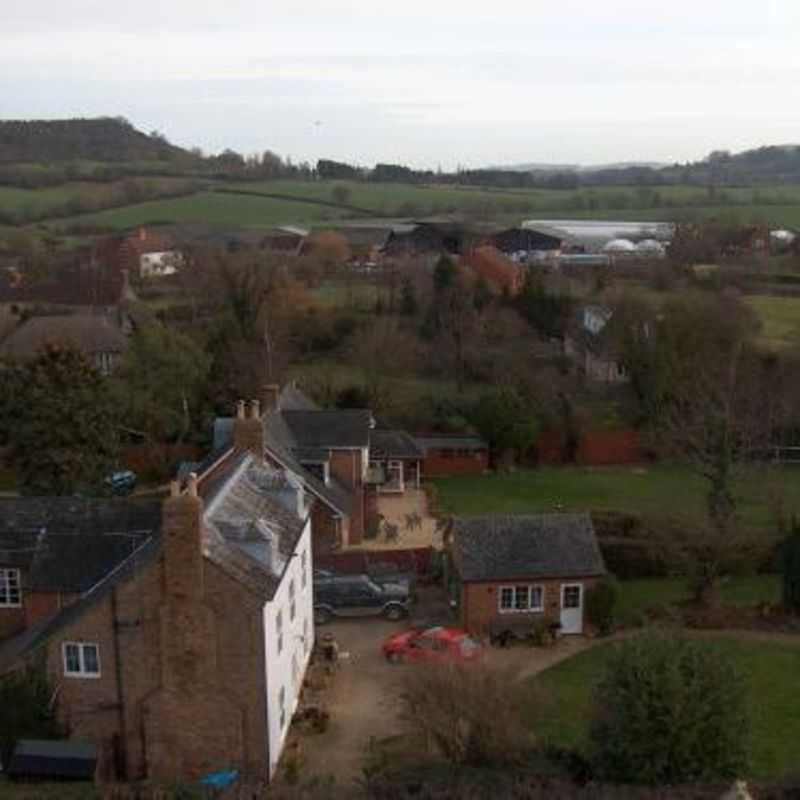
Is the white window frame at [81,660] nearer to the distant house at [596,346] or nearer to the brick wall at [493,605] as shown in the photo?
the brick wall at [493,605]

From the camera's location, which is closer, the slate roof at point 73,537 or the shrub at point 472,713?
the shrub at point 472,713

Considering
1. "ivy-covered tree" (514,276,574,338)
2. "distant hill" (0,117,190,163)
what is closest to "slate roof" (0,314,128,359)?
"ivy-covered tree" (514,276,574,338)

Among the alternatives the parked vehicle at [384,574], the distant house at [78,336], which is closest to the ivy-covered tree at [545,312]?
the distant house at [78,336]

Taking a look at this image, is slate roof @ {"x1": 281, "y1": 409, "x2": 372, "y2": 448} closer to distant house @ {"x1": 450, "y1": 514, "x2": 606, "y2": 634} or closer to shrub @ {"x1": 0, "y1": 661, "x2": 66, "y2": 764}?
distant house @ {"x1": 450, "y1": 514, "x2": 606, "y2": 634}

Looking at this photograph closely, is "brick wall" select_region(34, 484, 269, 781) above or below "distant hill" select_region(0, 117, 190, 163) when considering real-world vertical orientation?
below

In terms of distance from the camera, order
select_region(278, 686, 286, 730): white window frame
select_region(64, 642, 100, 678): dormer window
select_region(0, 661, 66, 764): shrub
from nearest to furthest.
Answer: select_region(0, 661, 66, 764): shrub → select_region(64, 642, 100, 678): dormer window → select_region(278, 686, 286, 730): white window frame

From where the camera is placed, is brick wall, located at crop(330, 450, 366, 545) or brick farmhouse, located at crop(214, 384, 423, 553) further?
brick wall, located at crop(330, 450, 366, 545)

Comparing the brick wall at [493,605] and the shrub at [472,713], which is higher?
the shrub at [472,713]

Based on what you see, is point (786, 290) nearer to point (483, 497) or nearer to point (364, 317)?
point (364, 317)
